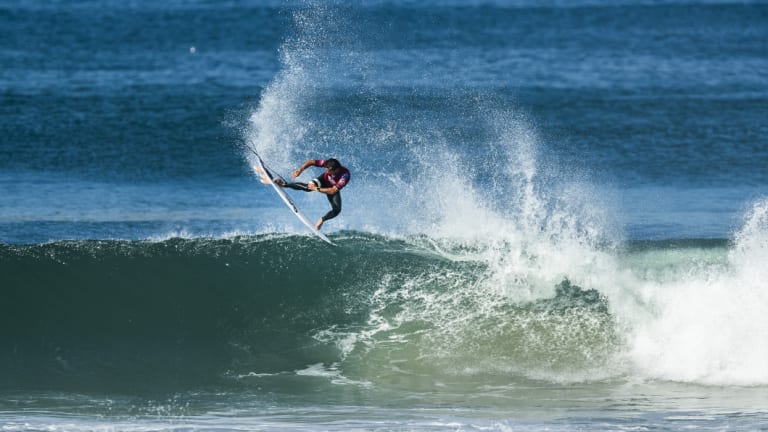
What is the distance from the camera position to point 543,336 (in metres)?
14.9

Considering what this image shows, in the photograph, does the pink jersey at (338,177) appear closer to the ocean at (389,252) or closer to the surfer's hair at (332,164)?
the surfer's hair at (332,164)

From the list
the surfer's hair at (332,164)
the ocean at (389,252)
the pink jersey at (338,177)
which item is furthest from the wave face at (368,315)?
the surfer's hair at (332,164)

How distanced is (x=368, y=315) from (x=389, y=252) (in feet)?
5.86

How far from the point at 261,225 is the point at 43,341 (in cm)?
515

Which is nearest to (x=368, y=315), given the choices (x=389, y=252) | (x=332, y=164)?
(x=389, y=252)

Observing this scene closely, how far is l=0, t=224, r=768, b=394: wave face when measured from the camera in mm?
14094

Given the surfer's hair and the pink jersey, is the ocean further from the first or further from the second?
the surfer's hair

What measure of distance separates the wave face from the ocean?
1.6 inches

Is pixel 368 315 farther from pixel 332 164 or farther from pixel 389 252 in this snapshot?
pixel 332 164

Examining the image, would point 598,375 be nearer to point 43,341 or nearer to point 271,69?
point 43,341

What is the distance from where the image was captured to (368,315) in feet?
50.7

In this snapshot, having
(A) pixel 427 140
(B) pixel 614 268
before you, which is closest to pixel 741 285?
(B) pixel 614 268

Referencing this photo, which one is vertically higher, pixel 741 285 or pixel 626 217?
pixel 626 217

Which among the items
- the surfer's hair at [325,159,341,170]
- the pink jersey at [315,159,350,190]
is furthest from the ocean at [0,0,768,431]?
the surfer's hair at [325,159,341,170]
